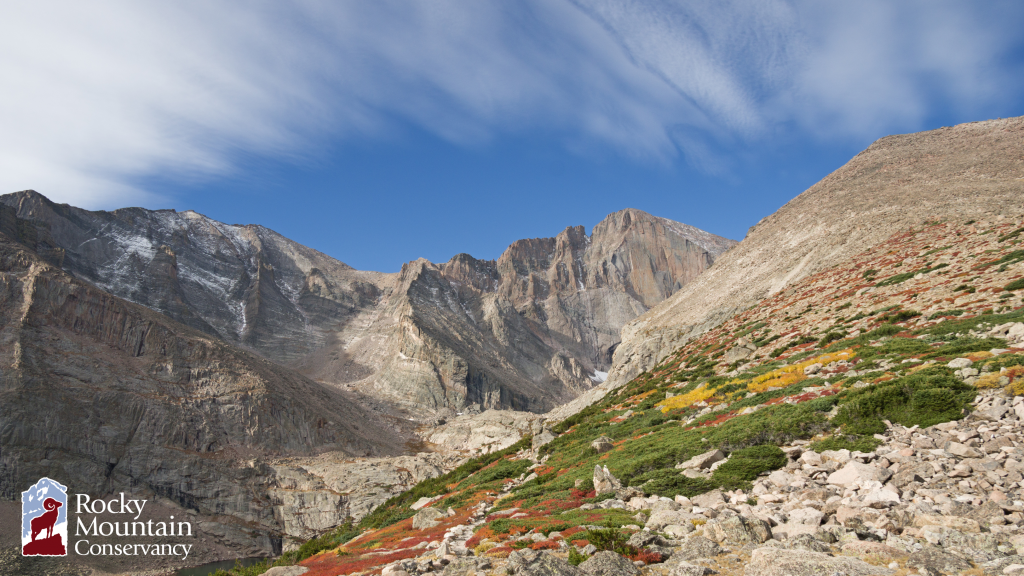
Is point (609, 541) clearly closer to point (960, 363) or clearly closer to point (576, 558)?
point (576, 558)

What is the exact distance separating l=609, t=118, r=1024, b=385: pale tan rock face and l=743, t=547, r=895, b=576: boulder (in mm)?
41087

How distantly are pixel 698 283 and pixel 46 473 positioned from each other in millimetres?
94020

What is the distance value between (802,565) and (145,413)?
97211 millimetres

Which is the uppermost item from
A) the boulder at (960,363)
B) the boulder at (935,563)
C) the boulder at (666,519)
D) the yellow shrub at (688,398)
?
the yellow shrub at (688,398)

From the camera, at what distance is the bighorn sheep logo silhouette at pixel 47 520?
50.7 m

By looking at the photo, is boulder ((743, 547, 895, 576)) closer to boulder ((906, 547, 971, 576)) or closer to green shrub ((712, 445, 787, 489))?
boulder ((906, 547, 971, 576))

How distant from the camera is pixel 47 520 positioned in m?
50.9

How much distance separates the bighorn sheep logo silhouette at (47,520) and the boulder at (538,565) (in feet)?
204

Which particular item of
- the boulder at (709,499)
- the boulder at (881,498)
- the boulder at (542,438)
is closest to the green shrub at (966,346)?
the boulder at (881,498)

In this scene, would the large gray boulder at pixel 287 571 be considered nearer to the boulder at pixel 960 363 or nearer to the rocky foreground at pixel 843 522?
the rocky foreground at pixel 843 522

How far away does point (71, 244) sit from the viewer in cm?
16000

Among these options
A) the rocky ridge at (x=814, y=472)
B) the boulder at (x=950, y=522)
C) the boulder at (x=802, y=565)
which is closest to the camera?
the boulder at (x=802, y=565)

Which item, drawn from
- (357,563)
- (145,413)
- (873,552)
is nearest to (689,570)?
(873,552)

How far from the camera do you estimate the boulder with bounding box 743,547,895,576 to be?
25.7 ft
